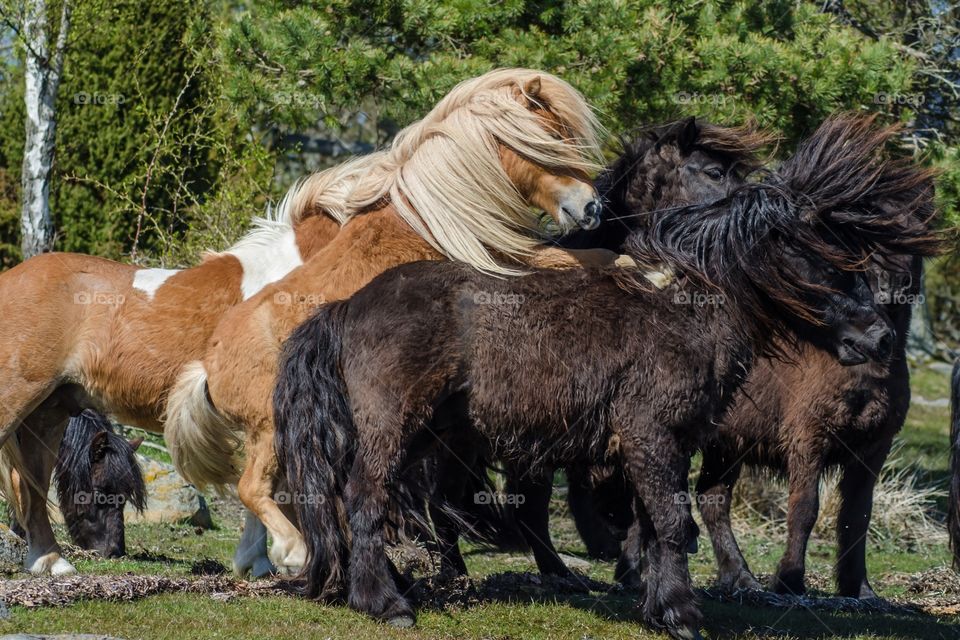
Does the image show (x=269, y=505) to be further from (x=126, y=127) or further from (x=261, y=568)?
(x=126, y=127)

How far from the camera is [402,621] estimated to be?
5.41 m

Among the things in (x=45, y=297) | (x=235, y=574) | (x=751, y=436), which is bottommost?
(x=235, y=574)

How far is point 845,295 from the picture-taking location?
611cm

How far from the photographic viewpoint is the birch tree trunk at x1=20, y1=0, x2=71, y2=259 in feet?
39.1

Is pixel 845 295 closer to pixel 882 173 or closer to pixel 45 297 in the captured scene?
pixel 882 173

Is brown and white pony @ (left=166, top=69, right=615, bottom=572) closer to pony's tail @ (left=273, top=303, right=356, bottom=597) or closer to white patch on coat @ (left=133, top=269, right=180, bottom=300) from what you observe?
pony's tail @ (left=273, top=303, right=356, bottom=597)

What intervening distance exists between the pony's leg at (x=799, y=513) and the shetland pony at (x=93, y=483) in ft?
15.4

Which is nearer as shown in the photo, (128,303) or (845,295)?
(845,295)

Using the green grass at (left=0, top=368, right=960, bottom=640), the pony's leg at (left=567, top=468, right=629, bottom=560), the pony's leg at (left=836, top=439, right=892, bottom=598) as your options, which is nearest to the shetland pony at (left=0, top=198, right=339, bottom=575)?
the green grass at (left=0, top=368, right=960, bottom=640)

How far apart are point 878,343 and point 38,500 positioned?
5.20m

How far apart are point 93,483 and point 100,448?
263 mm

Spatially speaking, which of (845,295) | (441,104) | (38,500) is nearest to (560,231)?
(441,104)

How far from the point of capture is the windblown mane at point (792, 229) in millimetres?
5902

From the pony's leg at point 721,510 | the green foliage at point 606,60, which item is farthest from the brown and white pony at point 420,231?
the green foliage at point 606,60
